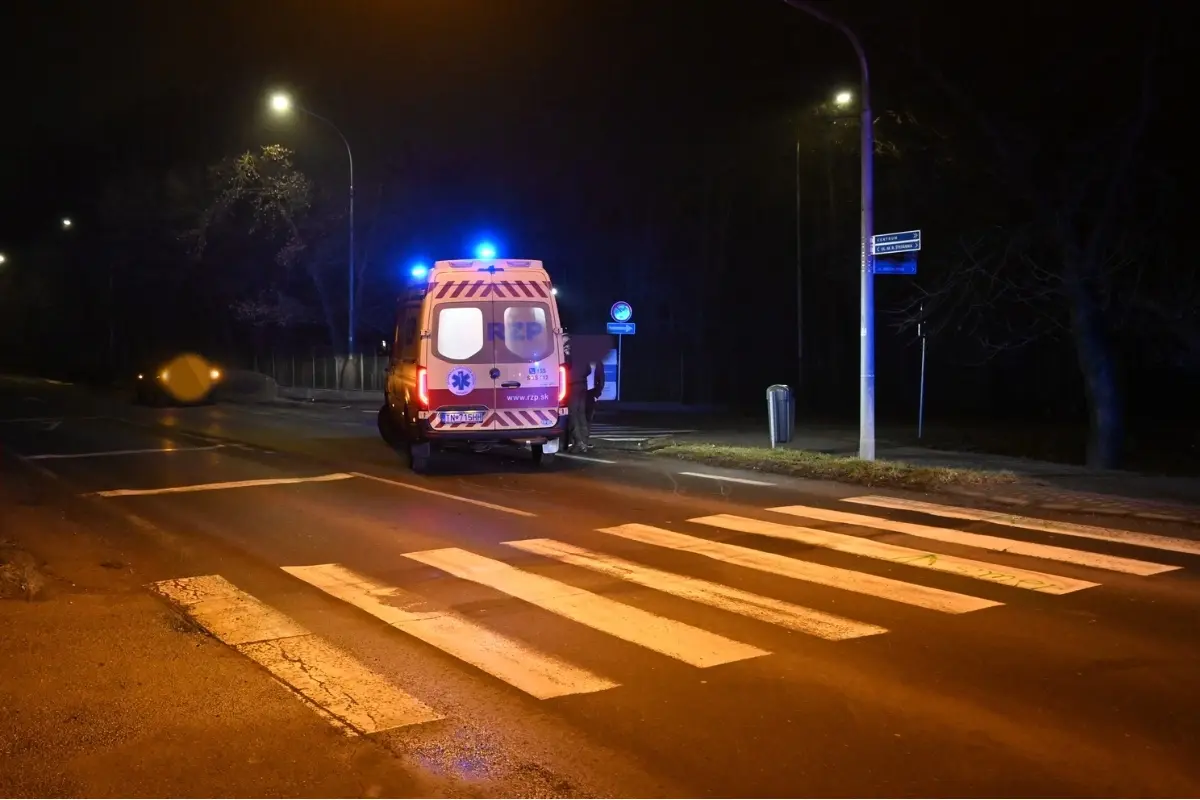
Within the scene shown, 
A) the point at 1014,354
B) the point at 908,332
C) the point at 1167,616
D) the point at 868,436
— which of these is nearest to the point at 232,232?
the point at 908,332

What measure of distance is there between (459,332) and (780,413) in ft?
18.8

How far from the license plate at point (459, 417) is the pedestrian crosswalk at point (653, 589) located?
4.50 meters

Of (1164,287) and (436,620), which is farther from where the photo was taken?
(1164,287)

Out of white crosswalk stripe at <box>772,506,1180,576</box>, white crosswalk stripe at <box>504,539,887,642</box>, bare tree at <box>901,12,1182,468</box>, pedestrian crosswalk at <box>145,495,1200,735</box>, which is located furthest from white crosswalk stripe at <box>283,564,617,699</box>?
bare tree at <box>901,12,1182,468</box>

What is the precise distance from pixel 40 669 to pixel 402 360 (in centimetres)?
1031

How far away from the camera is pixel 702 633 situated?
6938 millimetres

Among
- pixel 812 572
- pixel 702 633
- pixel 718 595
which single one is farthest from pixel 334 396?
pixel 702 633

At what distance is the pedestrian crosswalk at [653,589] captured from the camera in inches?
243

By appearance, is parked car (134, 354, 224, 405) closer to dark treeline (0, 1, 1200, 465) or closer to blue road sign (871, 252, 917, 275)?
dark treeline (0, 1, 1200, 465)

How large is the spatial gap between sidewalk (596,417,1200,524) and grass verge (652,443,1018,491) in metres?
0.40

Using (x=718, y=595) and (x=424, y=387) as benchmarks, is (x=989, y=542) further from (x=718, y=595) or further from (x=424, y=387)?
(x=424, y=387)

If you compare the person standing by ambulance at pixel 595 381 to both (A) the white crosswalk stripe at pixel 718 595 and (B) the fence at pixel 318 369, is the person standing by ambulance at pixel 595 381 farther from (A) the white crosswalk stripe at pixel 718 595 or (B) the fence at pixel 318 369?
(B) the fence at pixel 318 369

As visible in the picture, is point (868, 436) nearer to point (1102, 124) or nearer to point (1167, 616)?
point (1102, 124)

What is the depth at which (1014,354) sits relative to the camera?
29.5m
